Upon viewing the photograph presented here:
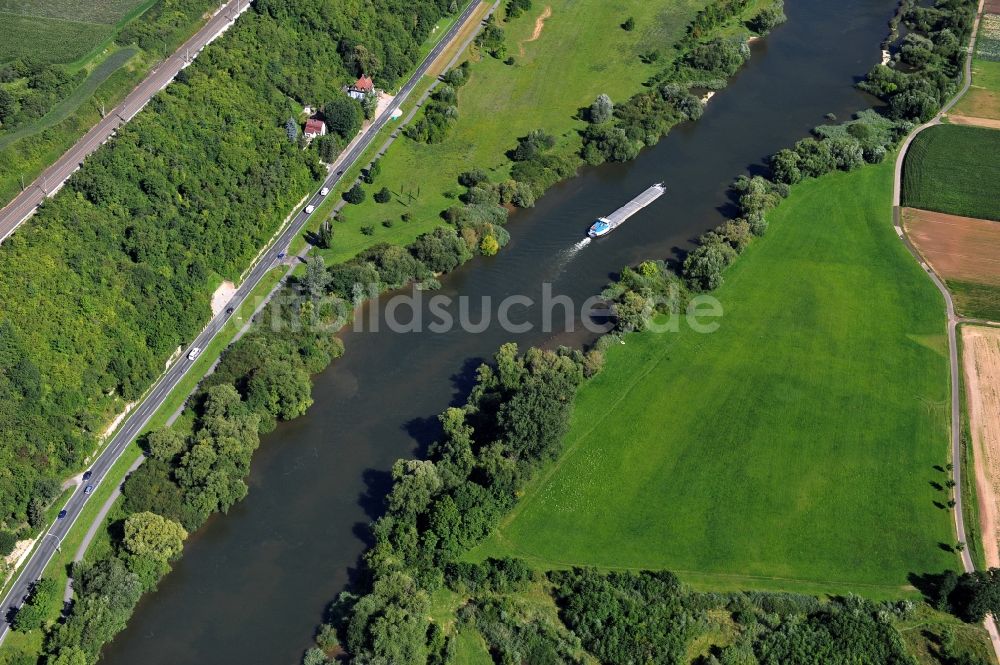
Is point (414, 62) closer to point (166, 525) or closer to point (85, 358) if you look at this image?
point (85, 358)

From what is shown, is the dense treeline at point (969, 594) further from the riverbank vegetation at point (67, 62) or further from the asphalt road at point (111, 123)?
the riverbank vegetation at point (67, 62)

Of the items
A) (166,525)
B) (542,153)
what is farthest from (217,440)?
(542,153)

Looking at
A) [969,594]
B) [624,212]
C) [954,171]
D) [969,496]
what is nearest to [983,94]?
[954,171]

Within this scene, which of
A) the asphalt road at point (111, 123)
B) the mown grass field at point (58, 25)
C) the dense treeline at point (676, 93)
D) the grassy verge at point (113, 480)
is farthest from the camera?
the dense treeline at point (676, 93)

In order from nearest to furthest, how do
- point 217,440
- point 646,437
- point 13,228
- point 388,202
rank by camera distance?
point 217,440 → point 646,437 → point 13,228 → point 388,202

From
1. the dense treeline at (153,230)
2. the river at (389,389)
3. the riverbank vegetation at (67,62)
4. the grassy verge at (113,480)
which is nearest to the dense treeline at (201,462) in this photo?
the grassy verge at (113,480)

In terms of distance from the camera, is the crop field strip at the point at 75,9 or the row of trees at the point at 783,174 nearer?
the row of trees at the point at 783,174
